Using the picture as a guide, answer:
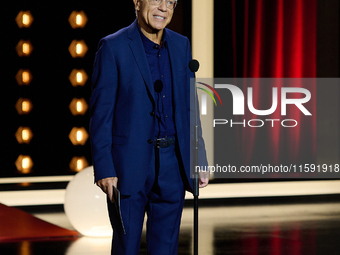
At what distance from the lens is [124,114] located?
5.47 ft

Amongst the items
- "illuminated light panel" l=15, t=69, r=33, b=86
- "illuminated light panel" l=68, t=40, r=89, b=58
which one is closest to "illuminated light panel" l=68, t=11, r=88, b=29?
"illuminated light panel" l=68, t=40, r=89, b=58

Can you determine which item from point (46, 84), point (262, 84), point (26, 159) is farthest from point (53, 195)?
Answer: point (262, 84)

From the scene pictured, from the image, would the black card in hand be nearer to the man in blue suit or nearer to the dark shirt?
the man in blue suit

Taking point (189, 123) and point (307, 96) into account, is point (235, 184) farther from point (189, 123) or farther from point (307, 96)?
point (189, 123)

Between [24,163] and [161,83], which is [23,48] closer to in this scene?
[24,163]

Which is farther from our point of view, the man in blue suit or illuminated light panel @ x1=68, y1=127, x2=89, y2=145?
illuminated light panel @ x1=68, y1=127, x2=89, y2=145

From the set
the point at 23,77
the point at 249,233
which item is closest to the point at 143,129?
the point at 249,233

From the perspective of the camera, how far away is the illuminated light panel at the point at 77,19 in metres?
5.25

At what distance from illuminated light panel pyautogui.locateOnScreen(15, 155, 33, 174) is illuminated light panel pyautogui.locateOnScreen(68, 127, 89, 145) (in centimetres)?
43

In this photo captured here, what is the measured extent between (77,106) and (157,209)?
3761mm

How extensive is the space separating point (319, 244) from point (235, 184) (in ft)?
5.10

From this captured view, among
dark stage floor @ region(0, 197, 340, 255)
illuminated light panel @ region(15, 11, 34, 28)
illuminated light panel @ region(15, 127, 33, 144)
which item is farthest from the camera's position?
illuminated light panel @ region(15, 127, 33, 144)

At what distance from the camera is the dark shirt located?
66.7 inches

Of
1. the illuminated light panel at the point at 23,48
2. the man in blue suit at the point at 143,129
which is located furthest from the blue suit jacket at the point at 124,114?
the illuminated light panel at the point at 23,48
